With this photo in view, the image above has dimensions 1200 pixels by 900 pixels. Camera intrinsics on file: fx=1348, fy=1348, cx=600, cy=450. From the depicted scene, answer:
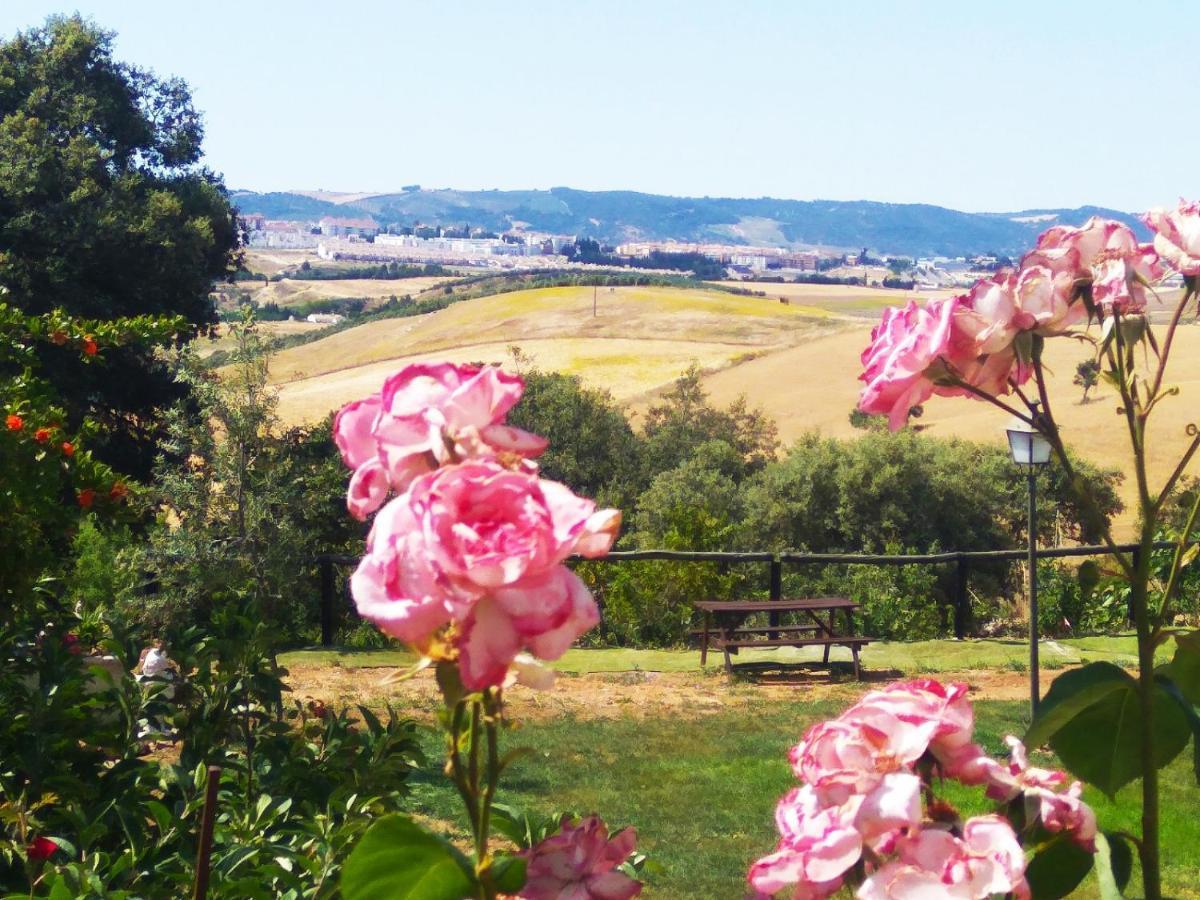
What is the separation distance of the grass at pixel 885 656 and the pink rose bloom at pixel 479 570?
963cm

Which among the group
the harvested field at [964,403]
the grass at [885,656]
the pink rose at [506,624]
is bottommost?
the harvested field at [964,403]

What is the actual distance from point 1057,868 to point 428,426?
548 mm

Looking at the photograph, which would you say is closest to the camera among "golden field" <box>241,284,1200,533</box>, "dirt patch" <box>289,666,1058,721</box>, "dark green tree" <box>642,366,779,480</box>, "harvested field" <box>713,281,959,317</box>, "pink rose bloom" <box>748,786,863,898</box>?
"pink rose bloom" <box>748,786,863,898</box>

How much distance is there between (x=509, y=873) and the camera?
76 cm

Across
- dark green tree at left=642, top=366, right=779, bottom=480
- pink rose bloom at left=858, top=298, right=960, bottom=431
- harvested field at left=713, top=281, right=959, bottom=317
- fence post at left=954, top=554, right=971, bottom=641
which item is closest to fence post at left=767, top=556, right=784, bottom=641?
fence post at left=954, top=554, right=971, bottom=641

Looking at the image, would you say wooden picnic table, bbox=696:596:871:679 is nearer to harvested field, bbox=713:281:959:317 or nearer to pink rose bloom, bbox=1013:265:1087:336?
pink rose bloom, bbox=1013:265:1087:336

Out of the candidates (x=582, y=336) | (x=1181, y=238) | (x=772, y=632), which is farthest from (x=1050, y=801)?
(x=582, y=336)

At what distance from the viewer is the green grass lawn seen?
227 inches

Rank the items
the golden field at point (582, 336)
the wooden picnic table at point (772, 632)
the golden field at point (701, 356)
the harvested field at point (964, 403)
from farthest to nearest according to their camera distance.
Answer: the golden field at point (582, 336) < the golden field at point (701, 356) < the harvested field at point (964, 403) < the wooden picnic table at point (772, 632)

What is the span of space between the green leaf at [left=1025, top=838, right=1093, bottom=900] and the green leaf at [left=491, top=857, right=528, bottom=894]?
1.18ft

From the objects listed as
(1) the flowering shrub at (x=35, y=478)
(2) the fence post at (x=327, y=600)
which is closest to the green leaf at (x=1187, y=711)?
(1) the flowering shrub at (x=35, y=478)

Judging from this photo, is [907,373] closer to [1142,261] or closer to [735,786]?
[1142,261]

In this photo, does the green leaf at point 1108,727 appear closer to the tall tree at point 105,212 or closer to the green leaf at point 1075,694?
the green leaf at point 1075,694

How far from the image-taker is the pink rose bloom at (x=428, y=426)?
69cm
